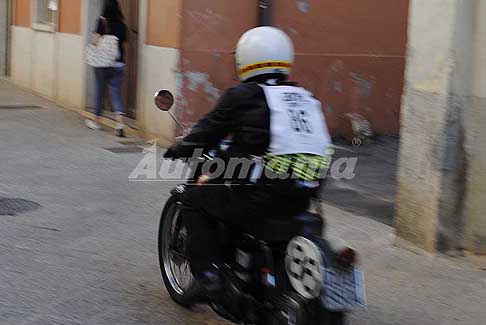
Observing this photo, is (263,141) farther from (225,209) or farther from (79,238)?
(79,238)

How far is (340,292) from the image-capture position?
4168 millimetres

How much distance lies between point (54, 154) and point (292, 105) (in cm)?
652

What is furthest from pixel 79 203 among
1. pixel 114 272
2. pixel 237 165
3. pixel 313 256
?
pixel 313 256

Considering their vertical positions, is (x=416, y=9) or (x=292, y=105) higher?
(x=416, y=9)

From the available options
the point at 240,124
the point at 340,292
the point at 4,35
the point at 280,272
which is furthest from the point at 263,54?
the point at 4,35

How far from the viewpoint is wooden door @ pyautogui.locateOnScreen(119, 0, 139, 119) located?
1359 cm

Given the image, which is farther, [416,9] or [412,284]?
[416,9]

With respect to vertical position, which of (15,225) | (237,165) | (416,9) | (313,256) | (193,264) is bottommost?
(15,225)

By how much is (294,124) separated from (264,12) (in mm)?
6886

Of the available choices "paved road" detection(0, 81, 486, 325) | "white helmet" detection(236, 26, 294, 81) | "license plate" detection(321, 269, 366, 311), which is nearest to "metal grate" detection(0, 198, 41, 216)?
"paved road" detection(0, 81, 486, 325)

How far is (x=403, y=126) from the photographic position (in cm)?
707

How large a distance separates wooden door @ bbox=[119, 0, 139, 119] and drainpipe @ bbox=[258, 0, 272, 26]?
286 cm

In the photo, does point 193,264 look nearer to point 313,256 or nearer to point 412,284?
point 313,256

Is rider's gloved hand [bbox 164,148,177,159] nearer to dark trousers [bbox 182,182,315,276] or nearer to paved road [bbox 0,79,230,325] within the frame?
dark trousers [bbox 182,182,315,276]
